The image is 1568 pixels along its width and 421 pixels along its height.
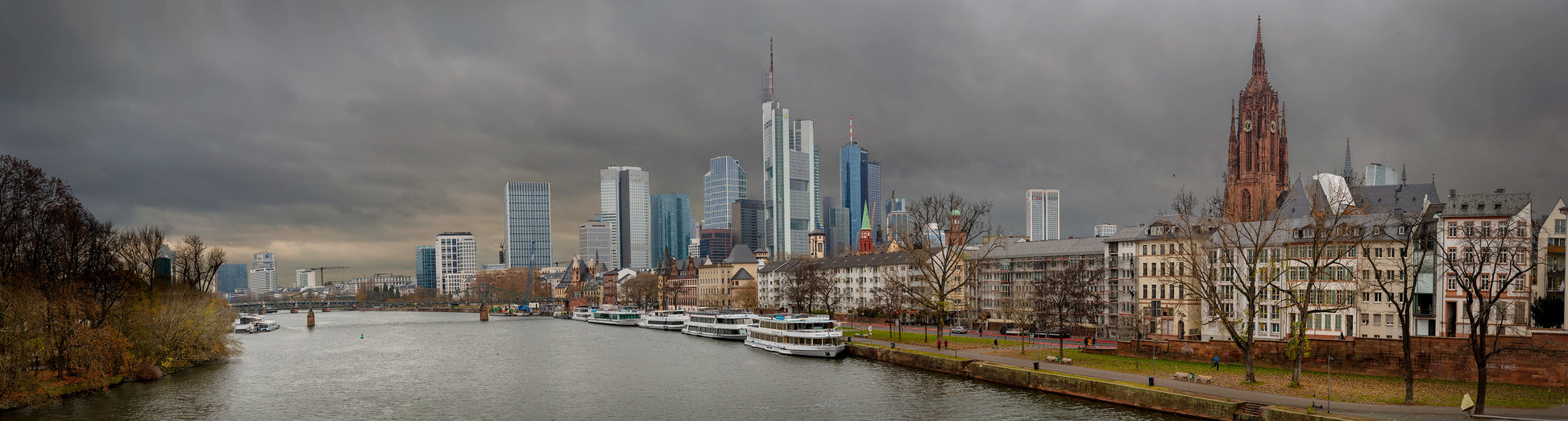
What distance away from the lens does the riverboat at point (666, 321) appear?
16338 centimetres

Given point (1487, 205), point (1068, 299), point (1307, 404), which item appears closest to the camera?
point (1307, 404)

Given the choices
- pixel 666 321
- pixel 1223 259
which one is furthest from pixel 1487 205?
pixel 666 321

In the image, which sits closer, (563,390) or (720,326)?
(563,390)

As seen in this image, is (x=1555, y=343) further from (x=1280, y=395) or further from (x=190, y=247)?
(x=190, y=247)

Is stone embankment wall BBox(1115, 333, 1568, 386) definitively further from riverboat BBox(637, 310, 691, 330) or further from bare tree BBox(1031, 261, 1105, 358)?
riverboat BBox(637, 310, 691, 330)

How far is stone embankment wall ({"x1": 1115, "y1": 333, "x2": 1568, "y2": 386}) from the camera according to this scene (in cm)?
5100

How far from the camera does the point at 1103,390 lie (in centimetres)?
5719

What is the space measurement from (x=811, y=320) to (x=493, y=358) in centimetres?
3427

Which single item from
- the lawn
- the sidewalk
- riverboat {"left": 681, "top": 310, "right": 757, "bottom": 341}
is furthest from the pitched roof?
riverboat {"left": 681, "top": 310, "right": 757, "bottom": 341}

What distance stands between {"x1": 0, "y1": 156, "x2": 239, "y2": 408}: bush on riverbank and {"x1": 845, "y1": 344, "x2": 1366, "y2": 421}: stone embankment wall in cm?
5810

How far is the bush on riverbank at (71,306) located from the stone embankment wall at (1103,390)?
5810 centimetres

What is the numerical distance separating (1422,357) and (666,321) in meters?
125

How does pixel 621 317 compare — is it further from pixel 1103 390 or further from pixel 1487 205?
pixel 1487 205

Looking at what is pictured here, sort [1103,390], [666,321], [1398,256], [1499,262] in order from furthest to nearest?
[666,321] < [1398,256] < [1499,262] < [1103,390]
